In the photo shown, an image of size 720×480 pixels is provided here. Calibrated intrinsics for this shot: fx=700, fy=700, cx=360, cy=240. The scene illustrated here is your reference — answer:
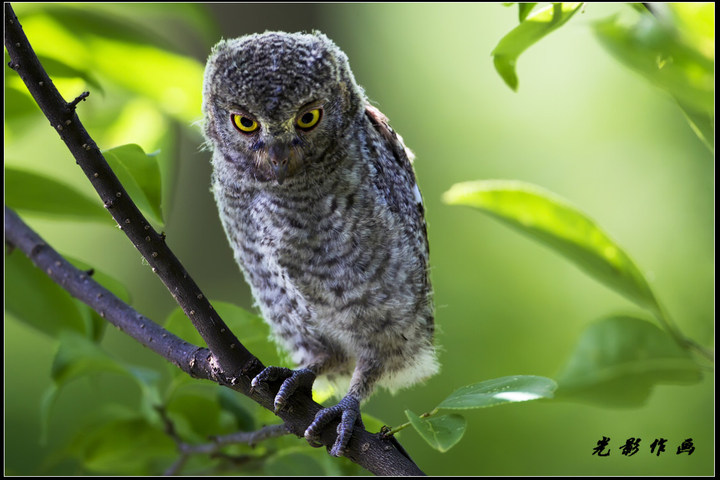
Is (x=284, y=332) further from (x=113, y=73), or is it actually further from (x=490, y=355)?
(x=490, y=355)

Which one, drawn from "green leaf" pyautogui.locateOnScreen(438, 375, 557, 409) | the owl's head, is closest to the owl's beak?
the owl's head

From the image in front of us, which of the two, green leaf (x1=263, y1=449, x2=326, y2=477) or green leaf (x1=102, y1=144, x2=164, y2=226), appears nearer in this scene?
green leaf (x1=102, y1=144, x2=164, y2=226)

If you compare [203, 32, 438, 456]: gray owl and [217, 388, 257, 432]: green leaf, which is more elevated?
[203, 32, 438, 456]: gray owl

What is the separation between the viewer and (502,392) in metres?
0.64

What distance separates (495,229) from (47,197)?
1364 mm

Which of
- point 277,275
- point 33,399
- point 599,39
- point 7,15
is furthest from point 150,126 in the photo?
point 33,399

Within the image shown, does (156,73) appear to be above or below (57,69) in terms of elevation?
above

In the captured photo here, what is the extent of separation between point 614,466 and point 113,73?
1.33 m

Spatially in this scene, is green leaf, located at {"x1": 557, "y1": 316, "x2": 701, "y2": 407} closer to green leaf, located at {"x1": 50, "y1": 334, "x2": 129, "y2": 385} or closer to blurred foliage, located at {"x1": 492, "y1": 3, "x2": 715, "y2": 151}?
blurred foliage, located at {"x1": 492, "y1": 3, "x2": 715, "y2": 151}

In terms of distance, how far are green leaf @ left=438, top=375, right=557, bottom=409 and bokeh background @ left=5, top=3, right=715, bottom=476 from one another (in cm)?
79

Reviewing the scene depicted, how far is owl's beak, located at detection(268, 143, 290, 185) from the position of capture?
2.93 feet

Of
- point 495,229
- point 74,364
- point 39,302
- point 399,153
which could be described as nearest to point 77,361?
point 74,364

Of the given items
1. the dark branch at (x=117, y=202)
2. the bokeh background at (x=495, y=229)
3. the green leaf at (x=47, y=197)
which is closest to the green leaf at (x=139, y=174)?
the dark branch at (x=117, y=202)

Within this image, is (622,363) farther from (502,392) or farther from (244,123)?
(244,123)
